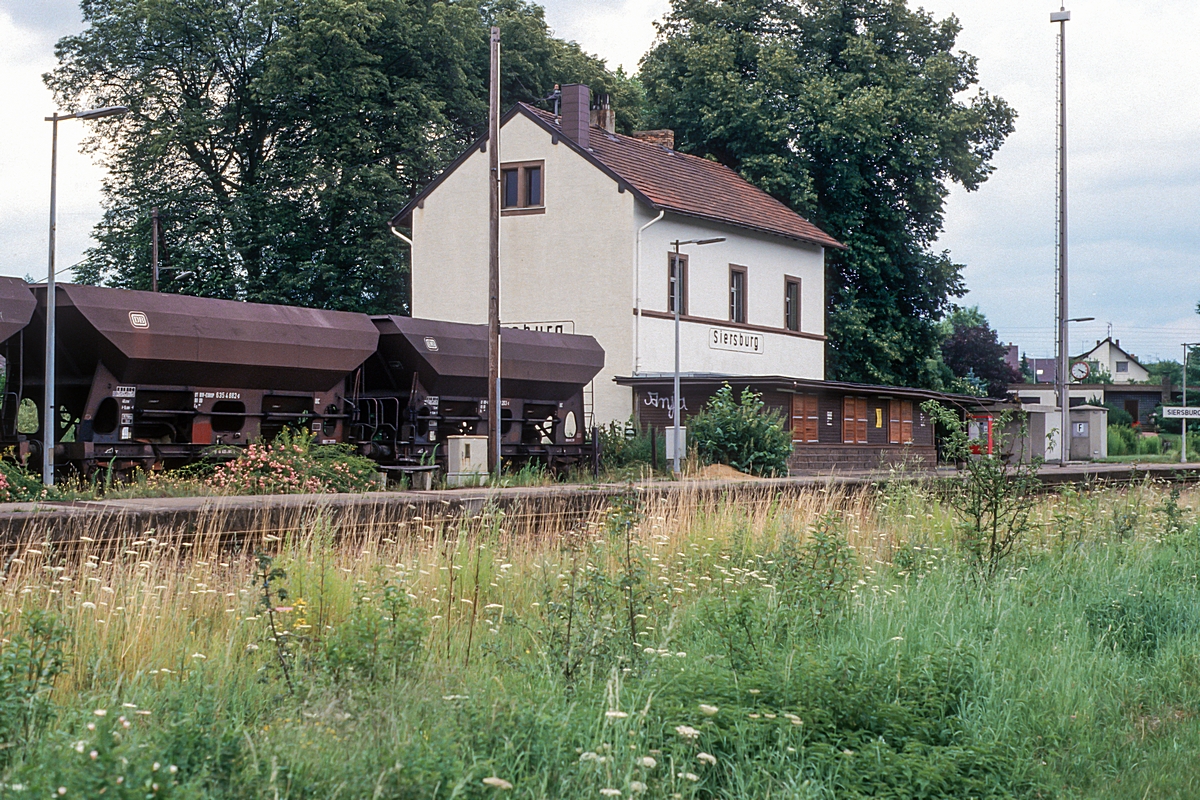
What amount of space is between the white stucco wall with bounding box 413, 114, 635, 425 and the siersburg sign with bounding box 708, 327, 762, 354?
393 cm

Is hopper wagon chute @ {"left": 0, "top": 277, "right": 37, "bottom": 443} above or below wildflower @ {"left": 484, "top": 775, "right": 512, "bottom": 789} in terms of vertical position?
above

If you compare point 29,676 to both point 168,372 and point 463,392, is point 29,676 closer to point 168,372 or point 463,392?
point 168,372

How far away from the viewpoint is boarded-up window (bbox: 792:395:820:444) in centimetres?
3506

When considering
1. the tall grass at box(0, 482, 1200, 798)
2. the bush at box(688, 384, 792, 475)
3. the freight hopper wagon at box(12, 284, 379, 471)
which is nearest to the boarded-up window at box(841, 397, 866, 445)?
the bush at box(688, 384, 792, 475)

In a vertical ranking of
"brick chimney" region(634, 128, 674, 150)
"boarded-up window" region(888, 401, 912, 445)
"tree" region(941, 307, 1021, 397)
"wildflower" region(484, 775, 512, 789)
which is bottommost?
"wildflower" region(484, 775, 512, 789)

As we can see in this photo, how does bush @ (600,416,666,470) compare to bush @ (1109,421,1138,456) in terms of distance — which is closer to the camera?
bush @ (600,416,666,470)

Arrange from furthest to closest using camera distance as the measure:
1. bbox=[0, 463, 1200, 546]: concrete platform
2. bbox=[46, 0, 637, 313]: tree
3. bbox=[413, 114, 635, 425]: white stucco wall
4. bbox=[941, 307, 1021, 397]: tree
A: 1. bbox=[941, 307, 1021, 397]: tree
2. bbox=[46, 0, 637, 313]: tree
3. bbox=[413, 114, 635, 425]: white stucco wall
4. bbox=[0, 463, 1200, 546]: concrete platform

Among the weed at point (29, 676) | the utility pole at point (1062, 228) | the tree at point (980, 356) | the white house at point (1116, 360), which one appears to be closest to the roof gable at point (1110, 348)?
the white house at point (1116, 360)

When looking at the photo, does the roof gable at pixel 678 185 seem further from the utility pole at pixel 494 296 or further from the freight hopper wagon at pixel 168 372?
the freight hopper wagon at pixel 168 372

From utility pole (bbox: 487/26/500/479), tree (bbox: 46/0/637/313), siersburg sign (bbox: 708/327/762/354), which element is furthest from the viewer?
tree (bbox: 46/0/637/313)

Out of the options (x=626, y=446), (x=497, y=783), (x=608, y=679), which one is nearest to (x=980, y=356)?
(x=626, y=446)

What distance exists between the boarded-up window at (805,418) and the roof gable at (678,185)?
619 centimetres

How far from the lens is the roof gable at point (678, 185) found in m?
36.5

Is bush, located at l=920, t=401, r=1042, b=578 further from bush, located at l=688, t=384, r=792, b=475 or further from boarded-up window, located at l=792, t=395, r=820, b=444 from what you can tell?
boarded-up window, located at l=792, t=395, r=820, b=444
